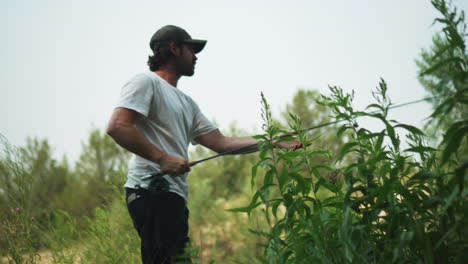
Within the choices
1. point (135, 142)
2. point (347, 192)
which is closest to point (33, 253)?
point (135, 142)

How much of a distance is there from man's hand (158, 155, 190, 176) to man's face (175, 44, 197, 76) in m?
1.03

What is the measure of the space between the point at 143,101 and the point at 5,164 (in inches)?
69.2

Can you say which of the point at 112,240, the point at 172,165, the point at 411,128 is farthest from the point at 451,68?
the point at 112,240

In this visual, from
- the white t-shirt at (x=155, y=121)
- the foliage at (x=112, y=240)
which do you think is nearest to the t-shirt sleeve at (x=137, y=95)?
the white t-shirt at (x=155, y=121)

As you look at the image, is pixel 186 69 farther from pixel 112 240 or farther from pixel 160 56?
pixel 112 240

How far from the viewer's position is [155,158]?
266cm

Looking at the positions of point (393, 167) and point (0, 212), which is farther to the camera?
point (0, 212)

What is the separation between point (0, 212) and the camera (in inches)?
145

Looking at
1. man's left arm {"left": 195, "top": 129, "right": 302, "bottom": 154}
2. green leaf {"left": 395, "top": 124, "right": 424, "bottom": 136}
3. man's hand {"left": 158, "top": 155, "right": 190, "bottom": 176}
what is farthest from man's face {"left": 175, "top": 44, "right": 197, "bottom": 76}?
green leaf {"left": 395, "top": 124, "right": 424, "bottom": 136}

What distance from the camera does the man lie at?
2.66 meters

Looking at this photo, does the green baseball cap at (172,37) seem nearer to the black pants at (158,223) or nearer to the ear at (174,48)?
the ear at (174,48)

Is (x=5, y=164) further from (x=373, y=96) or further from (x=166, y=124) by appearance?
(x=373, y=96)

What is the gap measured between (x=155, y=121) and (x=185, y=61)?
771 mm

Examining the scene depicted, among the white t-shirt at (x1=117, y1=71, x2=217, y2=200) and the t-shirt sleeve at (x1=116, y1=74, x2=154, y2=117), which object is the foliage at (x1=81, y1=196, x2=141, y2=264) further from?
the t-shirt sleeve at (x1=116, y1=74, x2=154, y2=117)
